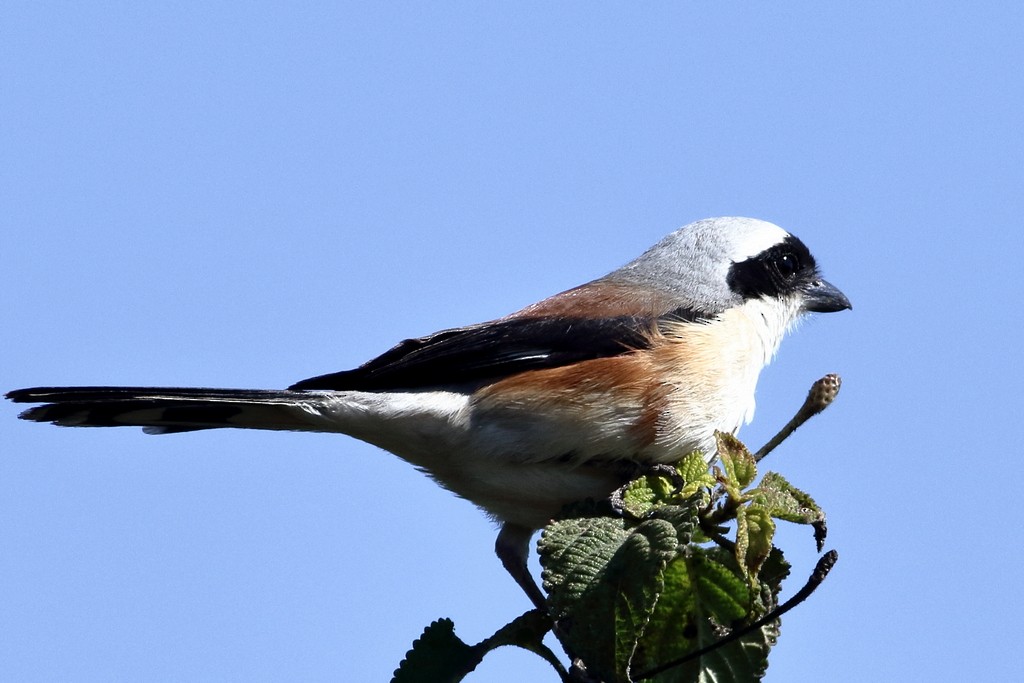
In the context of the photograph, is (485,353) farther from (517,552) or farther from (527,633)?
(527,633)

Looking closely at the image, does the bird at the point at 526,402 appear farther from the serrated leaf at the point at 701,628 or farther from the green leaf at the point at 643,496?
the serrated leaf at the point at 701,628

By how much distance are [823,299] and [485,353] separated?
193 centimetres

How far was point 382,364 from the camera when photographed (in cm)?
473

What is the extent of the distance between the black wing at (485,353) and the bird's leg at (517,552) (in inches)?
27.5

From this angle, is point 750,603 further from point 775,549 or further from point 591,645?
point 591,645

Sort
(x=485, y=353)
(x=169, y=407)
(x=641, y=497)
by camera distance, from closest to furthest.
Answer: (x=641, y=497), (x=169, y=407), (x=485, y=353)

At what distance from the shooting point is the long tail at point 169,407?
410 cm

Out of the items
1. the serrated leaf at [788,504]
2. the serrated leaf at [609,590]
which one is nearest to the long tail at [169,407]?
the serrated leaf at [609,590]

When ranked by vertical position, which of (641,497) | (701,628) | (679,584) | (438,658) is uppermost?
(641,497)

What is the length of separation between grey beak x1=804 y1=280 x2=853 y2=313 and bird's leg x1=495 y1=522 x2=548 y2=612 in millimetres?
1885

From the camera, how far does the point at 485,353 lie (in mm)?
4738

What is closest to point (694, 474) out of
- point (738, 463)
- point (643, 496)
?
point (643, 496)

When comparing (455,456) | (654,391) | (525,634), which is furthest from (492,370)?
(525,634)

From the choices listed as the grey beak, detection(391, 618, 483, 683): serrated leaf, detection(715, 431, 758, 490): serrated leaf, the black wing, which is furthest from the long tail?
the grey beak
